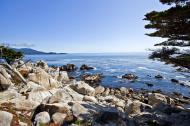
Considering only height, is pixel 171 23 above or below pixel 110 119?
above

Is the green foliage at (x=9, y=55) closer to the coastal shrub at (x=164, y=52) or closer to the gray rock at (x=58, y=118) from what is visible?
the coastal shrub at (x=164, y=52)

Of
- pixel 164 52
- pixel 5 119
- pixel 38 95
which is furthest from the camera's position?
pixel 164 52

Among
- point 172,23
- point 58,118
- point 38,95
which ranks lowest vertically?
point 58,118

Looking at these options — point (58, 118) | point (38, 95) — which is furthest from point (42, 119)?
point (38, 95)

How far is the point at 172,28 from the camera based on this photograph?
20.2 meters

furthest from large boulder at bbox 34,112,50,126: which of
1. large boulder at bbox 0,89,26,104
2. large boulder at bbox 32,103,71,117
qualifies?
large boulder at bbox 0,89,26,104

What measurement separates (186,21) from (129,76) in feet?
141

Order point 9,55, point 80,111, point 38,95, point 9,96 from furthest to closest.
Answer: point 9,55 → point 38,95 → point 9,96 → point 80,111

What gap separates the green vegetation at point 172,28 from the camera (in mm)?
18312

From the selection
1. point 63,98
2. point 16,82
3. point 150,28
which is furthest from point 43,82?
point 150,28

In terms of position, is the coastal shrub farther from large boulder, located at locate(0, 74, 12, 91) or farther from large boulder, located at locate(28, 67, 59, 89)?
large boulder, located at locate(0, 74, 12, 91)

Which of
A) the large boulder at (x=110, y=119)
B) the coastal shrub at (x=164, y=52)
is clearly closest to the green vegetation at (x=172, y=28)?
the coastal shrub at (x=164, y=52)

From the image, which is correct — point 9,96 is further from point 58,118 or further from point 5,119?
point 5,119

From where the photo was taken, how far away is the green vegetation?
18.3 metres
